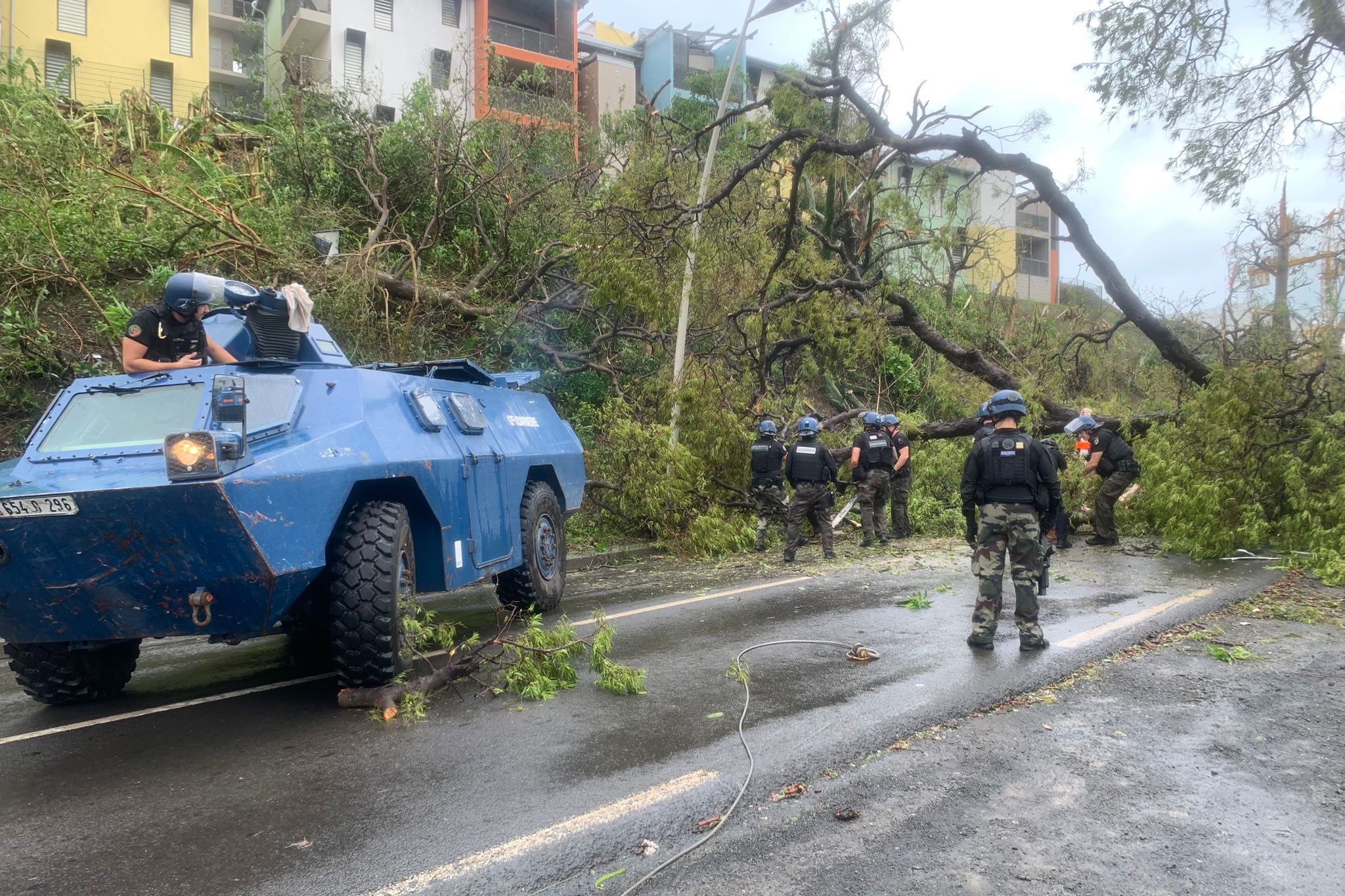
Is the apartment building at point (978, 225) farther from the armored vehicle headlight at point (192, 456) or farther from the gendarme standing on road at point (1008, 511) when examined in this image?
the armored vehicle headlight at point (192, 456)

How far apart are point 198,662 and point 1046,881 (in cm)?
624

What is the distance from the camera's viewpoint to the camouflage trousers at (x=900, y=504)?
14445 millimetres

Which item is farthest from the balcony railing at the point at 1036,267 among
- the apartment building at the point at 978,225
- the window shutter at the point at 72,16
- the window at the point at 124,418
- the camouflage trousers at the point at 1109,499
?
the window at the point at 124,418

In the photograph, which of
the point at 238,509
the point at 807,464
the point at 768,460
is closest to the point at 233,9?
the point at 768,460

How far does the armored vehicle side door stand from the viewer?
675cm

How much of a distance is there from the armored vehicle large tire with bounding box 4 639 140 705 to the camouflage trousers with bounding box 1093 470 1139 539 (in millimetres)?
11295

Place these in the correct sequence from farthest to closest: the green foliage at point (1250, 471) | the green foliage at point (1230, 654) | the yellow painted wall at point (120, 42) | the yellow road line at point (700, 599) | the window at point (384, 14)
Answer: the window at point (384, 14), the yellow painted wall at point (120, 42), the green foliage at point (1250, 471), the yellow road line at point (700, 599), the green foliage at point (1230, 654)

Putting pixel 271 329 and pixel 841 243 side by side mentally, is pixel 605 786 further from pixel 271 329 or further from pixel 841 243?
pixel 841 243

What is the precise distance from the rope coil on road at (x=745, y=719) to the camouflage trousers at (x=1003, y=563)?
0.85m

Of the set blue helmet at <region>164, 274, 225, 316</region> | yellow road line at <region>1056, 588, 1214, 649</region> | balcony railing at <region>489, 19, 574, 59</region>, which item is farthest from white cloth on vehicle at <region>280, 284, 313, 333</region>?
balcony railing at <region>489, 19, 574, 59</region>

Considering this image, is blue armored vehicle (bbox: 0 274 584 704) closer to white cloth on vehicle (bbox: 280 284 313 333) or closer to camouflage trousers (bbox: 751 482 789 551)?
white cloth on vehicle (bbox: 280 284 313 333)

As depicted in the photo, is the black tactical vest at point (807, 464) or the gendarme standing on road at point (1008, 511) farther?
the black tactical vest at point (807, 464)

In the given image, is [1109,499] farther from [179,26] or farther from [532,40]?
[179,26]

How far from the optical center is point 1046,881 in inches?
127
